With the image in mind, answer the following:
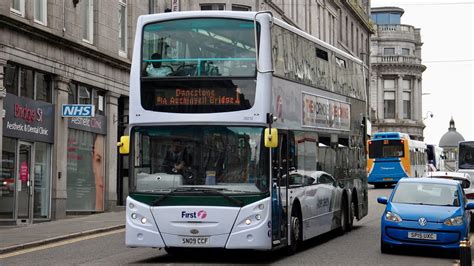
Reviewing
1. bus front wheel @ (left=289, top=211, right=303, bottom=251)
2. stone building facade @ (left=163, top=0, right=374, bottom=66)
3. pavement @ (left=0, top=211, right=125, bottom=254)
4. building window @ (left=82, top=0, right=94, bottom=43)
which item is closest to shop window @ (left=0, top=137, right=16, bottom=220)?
pavement @ (left=0, top=211, right=125, bottom=254)

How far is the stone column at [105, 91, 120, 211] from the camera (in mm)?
30062

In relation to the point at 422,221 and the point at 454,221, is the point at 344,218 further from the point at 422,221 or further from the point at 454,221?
the point at 454,221

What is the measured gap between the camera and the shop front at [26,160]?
23.0m

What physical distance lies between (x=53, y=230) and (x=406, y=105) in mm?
92115

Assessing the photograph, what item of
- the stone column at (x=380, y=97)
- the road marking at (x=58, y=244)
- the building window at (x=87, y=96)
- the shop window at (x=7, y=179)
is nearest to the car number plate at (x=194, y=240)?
the road marking at (x=58, y=244)

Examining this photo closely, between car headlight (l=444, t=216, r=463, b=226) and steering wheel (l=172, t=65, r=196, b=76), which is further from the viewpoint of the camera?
car headlight (l=444, t=216, r=463, b=226)

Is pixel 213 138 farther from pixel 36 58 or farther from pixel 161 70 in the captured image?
pixel 36 58

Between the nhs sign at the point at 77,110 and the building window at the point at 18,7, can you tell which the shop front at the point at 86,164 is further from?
the building window at the point at 18,7

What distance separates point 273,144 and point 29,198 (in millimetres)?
12624

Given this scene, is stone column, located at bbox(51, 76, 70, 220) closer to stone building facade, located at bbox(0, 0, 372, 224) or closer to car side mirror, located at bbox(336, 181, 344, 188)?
stone building facade, located at bbox(0, 0, 372, 224)

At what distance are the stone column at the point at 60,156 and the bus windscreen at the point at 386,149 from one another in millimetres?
26965

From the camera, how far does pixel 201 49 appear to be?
1445cm

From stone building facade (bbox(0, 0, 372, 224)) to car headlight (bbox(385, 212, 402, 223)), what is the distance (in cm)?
→ 1093

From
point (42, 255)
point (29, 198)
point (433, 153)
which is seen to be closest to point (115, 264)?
point (42, 255)
